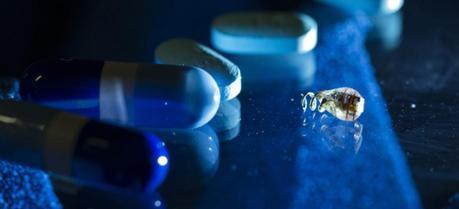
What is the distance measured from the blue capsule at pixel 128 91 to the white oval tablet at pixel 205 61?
0.08 metres

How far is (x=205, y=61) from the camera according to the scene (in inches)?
36.9

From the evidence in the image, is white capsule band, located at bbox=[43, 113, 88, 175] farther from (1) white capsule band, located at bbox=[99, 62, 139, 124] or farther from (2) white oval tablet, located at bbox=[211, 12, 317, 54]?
(2) white oval tablet, located at bbox=[211, 12, 317, 54]

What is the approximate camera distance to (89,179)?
708 millimetres

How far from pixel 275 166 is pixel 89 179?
21 cm

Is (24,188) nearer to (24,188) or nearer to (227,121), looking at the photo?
(24,188)

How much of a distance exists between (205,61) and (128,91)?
171mm

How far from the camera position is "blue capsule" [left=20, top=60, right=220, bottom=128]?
2.59 feet

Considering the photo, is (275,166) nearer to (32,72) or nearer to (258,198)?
(258,198)

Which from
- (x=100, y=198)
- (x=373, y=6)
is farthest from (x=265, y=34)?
(x=100, y=198)

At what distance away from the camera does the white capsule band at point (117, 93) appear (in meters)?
0.79

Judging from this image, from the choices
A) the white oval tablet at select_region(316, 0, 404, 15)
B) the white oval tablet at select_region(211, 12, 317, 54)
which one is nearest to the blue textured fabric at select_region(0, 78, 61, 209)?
the white oval tablet at select_region(211, 12, 317, 54)

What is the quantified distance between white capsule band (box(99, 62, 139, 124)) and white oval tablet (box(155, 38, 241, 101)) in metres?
0.13

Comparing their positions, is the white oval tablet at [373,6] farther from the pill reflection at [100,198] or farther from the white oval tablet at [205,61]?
the pill reflection at [100,198]

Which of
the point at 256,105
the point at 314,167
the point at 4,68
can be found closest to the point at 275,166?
the point at 314,167
